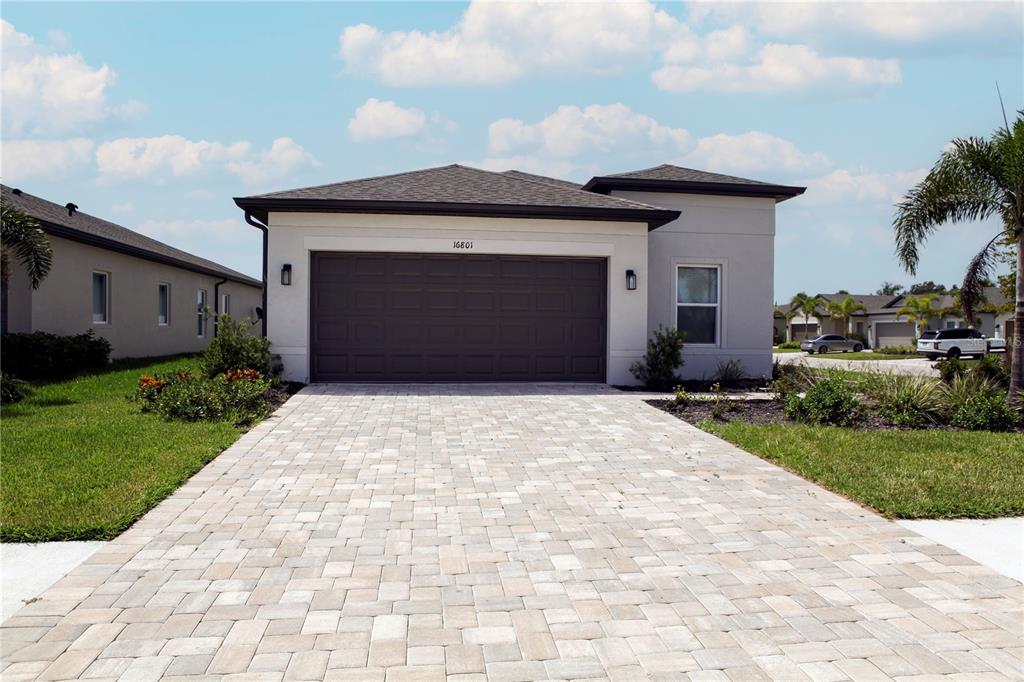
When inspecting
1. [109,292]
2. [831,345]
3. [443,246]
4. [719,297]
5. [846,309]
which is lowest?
[831,345]

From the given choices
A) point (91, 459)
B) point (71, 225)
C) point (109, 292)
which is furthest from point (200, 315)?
point (91, 459)

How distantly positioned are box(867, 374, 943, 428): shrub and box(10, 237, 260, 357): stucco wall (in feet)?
52.9

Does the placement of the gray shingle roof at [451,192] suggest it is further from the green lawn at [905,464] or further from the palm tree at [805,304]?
the palm tree at [805,304]

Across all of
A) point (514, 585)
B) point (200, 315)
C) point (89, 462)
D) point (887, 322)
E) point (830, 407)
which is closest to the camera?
point (514, 585)

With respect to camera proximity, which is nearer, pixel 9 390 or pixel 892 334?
pixel 9 390

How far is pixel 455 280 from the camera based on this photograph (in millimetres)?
13625

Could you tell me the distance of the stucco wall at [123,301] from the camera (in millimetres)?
15484

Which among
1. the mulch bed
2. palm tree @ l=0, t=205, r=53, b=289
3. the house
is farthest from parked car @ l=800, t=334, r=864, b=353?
palm tree @ l=0, t=205, r=53, b=289

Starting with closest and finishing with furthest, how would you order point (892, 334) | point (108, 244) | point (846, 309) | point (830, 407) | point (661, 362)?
point (830, 407) < point (661, 362) < point (108, 244) < point (892, 334) < point (846, 309)

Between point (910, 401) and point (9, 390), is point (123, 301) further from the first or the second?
point (910, 401)

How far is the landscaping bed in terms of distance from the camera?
509 centimetres

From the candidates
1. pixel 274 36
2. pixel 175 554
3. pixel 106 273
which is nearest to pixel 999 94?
pixel 274 36

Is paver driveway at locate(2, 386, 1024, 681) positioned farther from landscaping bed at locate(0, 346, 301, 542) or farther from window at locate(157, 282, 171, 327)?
window at locate(157, 282, 171, 327)

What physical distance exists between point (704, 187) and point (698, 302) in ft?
7.92
